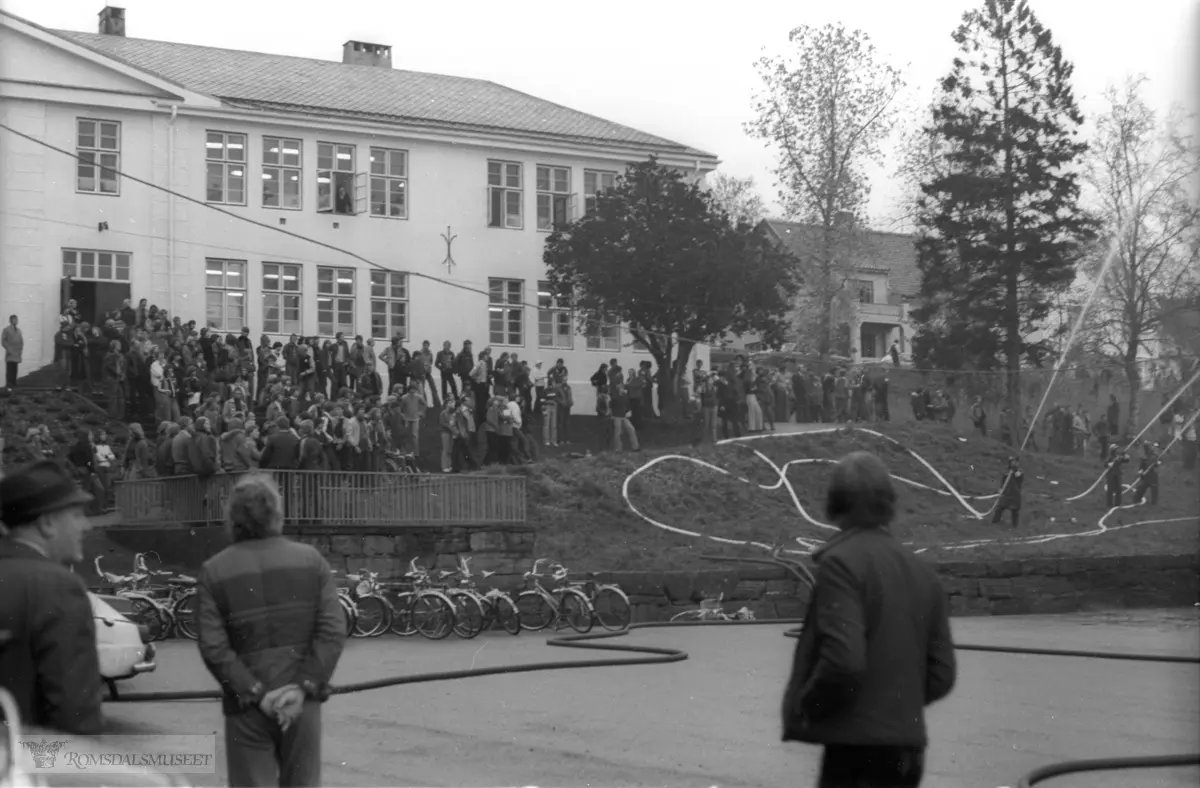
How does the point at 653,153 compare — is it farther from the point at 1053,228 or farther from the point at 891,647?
the point at 891,647

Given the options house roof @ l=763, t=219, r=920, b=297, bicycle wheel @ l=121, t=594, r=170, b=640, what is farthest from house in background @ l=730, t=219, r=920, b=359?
bicycle wheel @ l=121, t=594, r=170, b=640

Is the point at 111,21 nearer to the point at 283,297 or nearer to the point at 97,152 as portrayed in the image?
the point at 97,152

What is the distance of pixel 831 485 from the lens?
6.13 m

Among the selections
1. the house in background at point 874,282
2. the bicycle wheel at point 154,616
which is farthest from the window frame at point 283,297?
the bicycle wheel at point 154,616

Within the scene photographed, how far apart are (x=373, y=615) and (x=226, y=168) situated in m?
28.0

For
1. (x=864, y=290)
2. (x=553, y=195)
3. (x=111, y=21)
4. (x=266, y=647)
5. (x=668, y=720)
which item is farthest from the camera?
(x=864, y=290)

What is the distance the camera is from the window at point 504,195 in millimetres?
53844

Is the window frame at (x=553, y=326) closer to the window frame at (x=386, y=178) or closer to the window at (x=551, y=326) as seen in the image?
the window at (x=551, y=326)

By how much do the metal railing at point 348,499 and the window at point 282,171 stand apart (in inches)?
816

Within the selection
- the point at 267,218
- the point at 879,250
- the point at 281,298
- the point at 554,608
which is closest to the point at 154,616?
the point at 554,608

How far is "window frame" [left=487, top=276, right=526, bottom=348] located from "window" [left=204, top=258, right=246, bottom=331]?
25.6 feet

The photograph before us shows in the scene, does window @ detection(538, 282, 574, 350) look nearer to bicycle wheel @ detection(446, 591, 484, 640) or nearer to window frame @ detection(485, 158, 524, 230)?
window frame @ detection(485, 158, 524, 230)

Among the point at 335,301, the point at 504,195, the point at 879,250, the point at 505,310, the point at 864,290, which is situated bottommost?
the point at 505,310

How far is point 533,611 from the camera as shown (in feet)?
82.9
